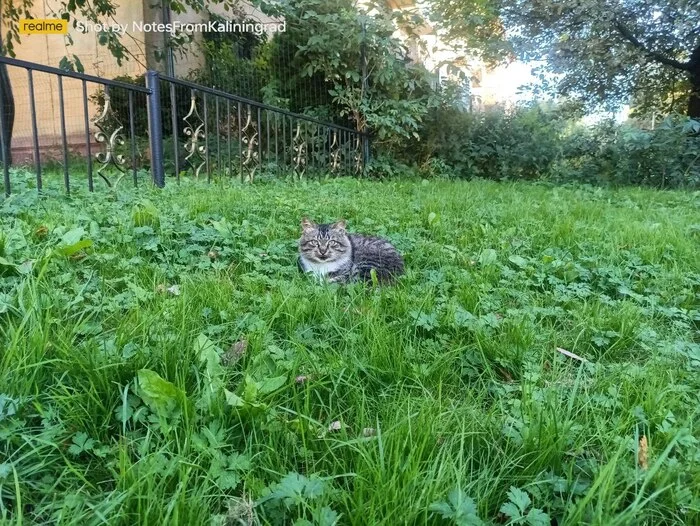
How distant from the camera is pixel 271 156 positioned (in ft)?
24.6

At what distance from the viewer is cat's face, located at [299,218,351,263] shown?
2801 mm

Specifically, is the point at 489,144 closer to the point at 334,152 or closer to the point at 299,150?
the point at 334,152

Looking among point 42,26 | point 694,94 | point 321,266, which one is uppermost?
point 42,26

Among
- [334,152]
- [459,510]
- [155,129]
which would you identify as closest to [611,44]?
[334,152]

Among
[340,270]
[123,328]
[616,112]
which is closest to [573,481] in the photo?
[123,328]

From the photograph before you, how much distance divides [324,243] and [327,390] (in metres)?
1.53

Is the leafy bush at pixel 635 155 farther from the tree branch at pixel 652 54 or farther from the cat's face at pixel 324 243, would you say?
the cat's face at pixel 324 243

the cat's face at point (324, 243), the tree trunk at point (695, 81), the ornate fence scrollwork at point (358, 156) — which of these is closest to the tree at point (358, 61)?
the ornate fence scrollwork at point (358, 156)

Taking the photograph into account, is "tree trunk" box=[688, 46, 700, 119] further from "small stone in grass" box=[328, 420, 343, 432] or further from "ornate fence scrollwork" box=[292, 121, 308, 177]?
"small stone in grass" box=[328, 420, 343, 432]

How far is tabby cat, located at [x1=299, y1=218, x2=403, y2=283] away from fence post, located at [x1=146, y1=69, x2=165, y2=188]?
2.44 m

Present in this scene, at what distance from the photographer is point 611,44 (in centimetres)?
982

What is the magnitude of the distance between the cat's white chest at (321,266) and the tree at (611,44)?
24.5 feet

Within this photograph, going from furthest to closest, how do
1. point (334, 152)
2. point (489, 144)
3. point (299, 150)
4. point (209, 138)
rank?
point (489, 144) → point (334, 152) → point (299, 150) → point (209, 138)

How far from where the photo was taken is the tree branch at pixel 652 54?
9602mm
